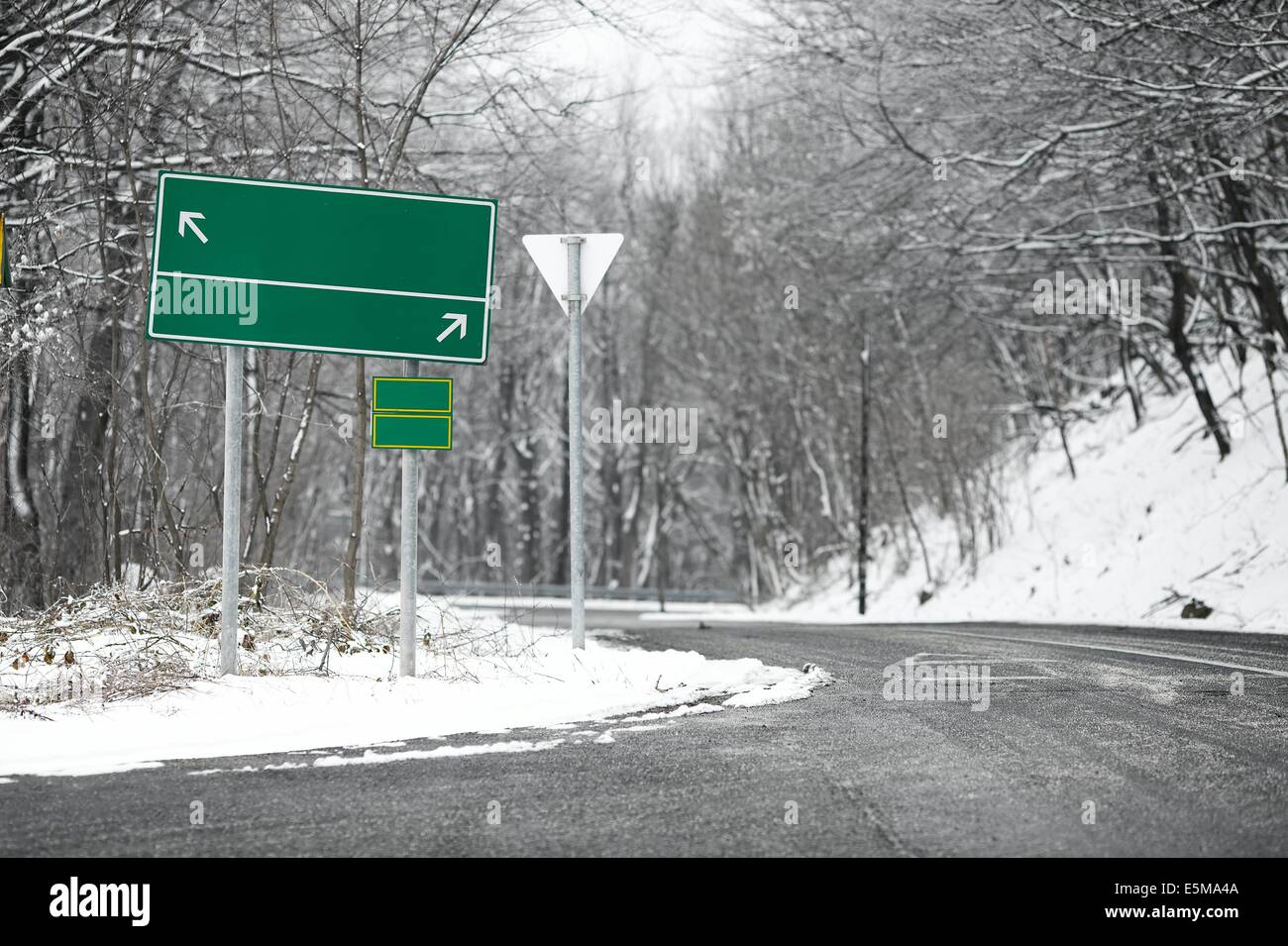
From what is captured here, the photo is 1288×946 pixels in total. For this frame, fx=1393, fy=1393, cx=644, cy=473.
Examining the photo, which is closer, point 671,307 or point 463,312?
point 463,312

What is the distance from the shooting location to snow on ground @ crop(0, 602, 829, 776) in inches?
284

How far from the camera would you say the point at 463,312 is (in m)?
9.89

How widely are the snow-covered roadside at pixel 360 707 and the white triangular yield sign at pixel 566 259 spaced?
291 cm

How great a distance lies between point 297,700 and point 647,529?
43061 millimetres

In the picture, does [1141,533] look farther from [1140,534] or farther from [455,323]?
[455,323]

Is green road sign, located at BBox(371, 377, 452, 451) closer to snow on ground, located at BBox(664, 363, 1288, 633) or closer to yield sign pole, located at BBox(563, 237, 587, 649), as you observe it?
yield sign pole, located at BBox(563, 237, 587, 649)

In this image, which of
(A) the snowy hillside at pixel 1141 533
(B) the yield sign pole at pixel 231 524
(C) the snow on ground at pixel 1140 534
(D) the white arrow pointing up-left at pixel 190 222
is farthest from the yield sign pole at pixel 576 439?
(A) the snowy hillside at pixel 1141 533

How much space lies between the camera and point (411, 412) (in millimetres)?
9570

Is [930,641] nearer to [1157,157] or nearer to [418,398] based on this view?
[418,398]

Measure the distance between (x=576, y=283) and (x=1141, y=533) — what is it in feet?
48.0

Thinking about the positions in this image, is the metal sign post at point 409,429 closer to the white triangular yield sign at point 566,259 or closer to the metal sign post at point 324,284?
the metal sign post at point 324,284

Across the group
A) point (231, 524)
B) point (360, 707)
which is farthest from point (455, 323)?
point (360, 707)

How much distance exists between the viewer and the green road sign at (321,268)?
932cm
